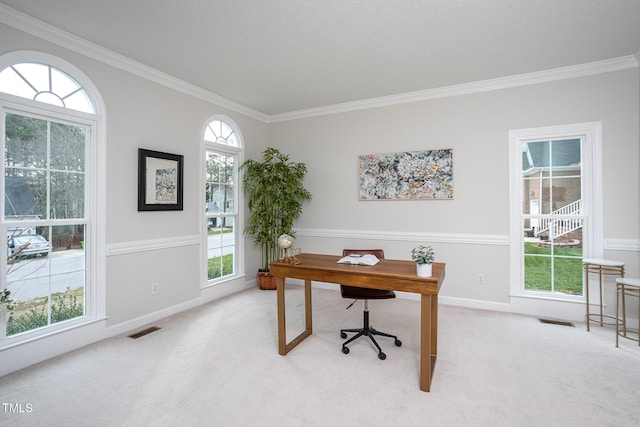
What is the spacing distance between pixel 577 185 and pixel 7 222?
17.9ft

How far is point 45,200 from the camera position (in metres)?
2.65

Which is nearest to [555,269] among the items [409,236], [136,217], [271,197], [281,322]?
[409,236]

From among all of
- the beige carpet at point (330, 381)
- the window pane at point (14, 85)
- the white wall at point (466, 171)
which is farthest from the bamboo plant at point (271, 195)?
the window pane at point (14, 85)

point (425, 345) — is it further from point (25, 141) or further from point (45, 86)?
point (45, 86)

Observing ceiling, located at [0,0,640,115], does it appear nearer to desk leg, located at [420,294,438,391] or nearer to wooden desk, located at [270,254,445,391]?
wooden desk, located at [270,254,445,391]

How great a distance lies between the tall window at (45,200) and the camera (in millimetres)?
2443

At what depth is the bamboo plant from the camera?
179 inches

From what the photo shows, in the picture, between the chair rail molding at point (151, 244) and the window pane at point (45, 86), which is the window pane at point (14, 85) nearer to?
the window pane at point (45, 86)

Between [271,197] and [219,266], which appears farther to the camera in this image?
[271,197]

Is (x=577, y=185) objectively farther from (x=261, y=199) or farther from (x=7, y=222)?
(x=7, y=222)

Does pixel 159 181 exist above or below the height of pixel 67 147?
below

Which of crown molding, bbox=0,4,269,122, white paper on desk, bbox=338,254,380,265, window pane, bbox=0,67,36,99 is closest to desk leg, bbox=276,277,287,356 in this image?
white paper on desk, bbox=338,254,380,265

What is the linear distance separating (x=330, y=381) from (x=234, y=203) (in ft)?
10.2

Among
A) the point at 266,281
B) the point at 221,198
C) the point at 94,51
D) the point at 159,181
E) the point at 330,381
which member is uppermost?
the point at 94,51
